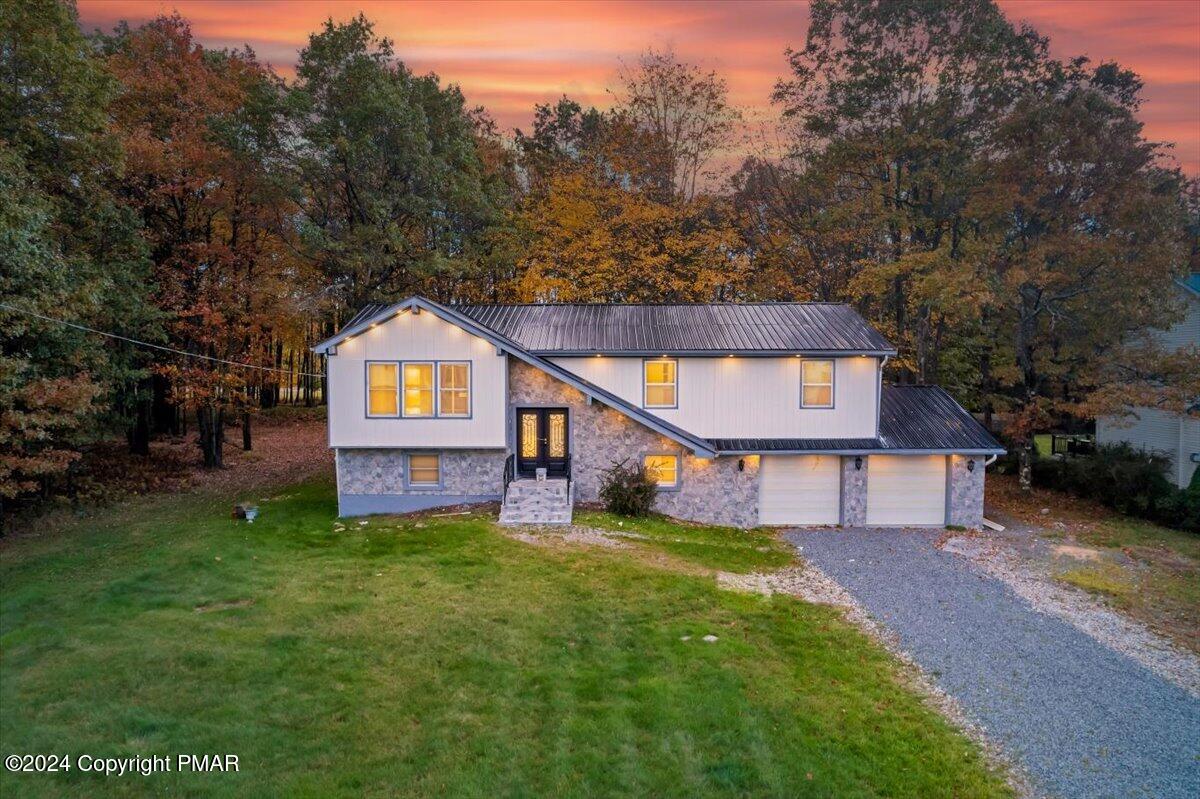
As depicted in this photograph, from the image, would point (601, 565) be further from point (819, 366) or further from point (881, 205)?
point (881, 205)

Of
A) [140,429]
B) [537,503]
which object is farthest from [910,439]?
[140,429]

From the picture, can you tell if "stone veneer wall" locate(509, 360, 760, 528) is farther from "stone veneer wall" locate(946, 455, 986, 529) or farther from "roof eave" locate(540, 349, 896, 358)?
"stone veneer wall" locate(946, 455, 986, 529)

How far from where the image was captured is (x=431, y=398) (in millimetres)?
16906

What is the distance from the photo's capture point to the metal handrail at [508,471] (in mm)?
17219

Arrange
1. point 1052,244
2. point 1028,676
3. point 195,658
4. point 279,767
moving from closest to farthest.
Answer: point 279,767
point 195,658
point 1028,676
point 1052,244

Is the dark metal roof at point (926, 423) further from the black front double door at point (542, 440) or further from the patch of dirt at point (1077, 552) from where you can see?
the black front double door at point (542, 440)

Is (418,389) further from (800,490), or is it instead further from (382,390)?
(800,490)

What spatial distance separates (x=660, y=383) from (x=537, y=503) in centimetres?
487

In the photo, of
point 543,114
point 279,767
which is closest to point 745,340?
point 279,767

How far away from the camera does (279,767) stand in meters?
6.75

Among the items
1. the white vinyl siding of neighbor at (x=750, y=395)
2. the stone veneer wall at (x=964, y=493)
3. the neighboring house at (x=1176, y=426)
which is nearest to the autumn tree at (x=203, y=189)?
the white vinyl siding of neighbor at (x=750, y=395)

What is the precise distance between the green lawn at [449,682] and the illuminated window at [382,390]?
4454mm

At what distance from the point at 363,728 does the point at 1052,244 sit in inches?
893

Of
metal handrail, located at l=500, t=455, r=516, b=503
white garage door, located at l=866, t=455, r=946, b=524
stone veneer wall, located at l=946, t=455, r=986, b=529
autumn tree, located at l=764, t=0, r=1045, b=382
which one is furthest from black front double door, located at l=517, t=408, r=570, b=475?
autumn tree, located at l=764, t=0, r=1045, b=382
